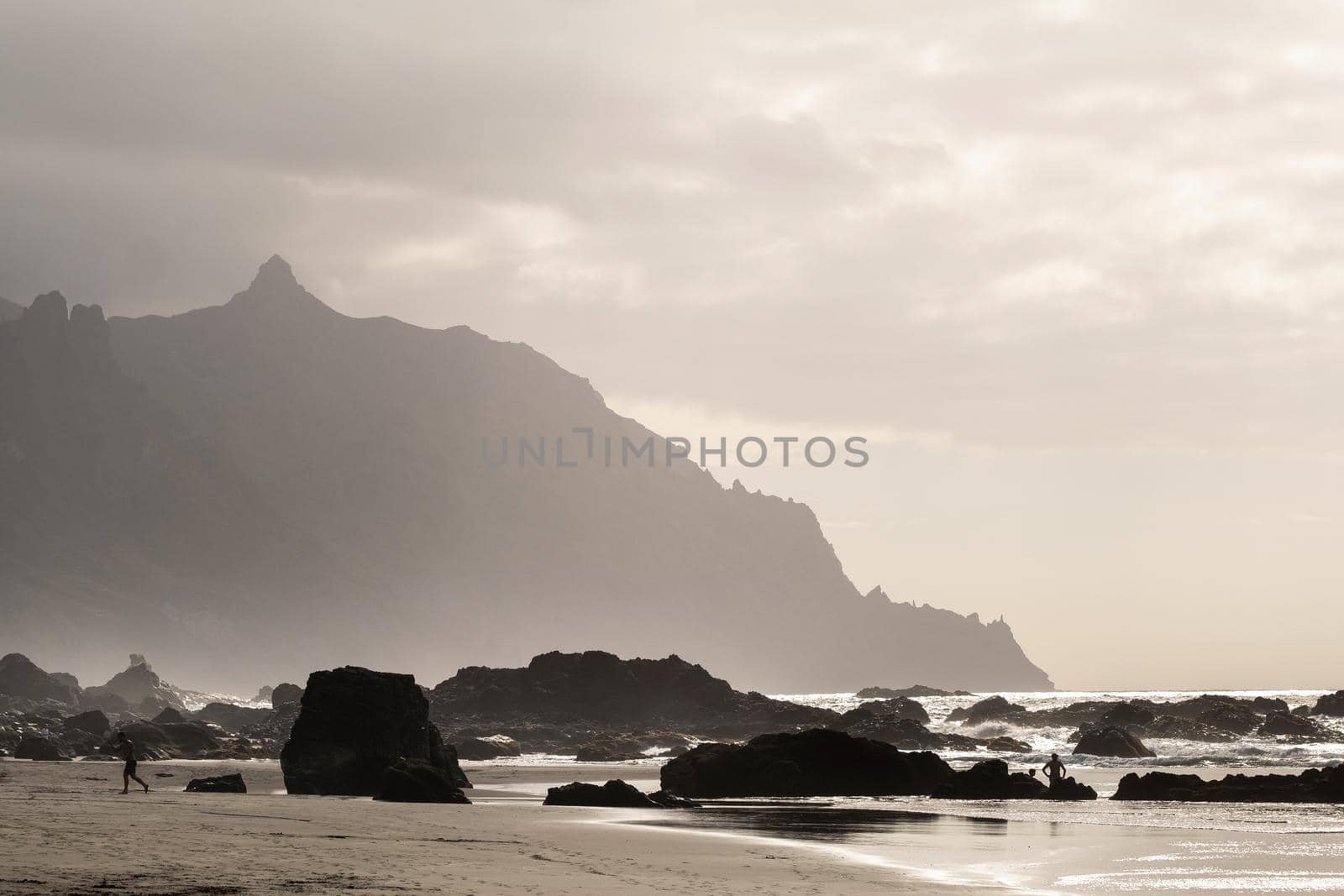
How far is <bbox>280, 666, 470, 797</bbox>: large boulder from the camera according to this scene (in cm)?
4453

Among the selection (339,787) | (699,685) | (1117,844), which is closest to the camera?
(1117,844)

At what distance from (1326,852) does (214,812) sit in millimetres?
23699

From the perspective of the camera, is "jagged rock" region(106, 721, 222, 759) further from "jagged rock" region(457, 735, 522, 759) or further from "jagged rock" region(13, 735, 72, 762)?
"jagged rock" region(457, 735, 522, 759)

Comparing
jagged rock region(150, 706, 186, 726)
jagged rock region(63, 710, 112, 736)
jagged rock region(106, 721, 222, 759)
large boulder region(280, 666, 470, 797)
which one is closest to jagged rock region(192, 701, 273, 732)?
jagged rock region(150, 706, 186, 726)

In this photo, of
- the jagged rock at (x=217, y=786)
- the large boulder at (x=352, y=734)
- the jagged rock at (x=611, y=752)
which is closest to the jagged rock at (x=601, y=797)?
the large boulder at (x=352, y=734)

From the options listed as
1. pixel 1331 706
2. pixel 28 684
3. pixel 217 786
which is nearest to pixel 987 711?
pixel 1331 706

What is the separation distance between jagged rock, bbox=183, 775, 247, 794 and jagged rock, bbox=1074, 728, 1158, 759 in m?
45.2

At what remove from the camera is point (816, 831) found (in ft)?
108

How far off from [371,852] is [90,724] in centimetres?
6775

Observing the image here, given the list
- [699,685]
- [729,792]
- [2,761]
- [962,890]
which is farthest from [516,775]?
[699,685]

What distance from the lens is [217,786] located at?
1636 inches

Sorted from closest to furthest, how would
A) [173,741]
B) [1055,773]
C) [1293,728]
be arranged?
[1055,773] → [173,741] → [1293,728]

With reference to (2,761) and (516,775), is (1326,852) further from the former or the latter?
(2,761)

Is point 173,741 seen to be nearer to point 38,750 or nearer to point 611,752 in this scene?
point 38,750
